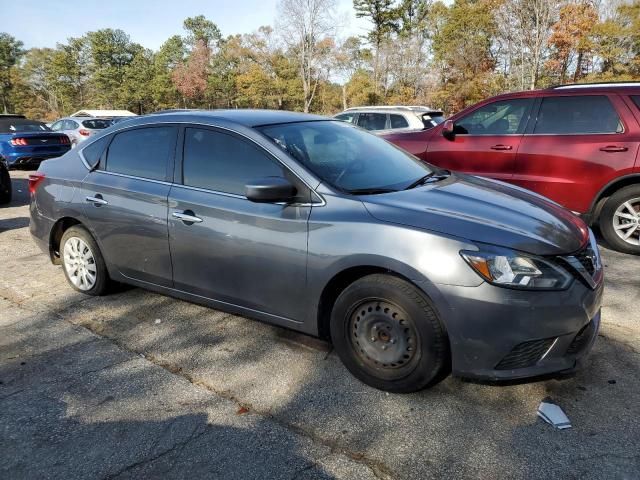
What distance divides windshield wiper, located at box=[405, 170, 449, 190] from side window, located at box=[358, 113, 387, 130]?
7605mm

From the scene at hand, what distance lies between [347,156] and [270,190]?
813 mm

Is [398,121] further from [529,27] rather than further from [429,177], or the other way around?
[529,27]

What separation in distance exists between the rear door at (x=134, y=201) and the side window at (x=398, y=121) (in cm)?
779

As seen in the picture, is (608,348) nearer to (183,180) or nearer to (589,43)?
(183,180)

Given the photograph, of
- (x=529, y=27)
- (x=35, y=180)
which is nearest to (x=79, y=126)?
(x=35, y=180)

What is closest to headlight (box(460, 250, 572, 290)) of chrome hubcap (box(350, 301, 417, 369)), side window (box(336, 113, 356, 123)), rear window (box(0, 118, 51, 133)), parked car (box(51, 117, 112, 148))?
chrome hubcap (box(350, 301, 417, 369))

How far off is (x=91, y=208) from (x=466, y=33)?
41.9 metres

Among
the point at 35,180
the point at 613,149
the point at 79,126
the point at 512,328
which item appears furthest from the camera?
the point at 79,126

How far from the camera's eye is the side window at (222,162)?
3174mm

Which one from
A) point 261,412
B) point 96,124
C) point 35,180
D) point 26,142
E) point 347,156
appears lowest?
point 261,412

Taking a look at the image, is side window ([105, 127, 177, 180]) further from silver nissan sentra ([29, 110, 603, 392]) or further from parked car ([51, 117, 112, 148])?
parked car ([51, 117, 112, 148])

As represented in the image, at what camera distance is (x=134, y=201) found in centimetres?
369

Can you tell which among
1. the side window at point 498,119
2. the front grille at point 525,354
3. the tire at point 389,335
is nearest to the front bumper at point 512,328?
the front grille at point 525,354

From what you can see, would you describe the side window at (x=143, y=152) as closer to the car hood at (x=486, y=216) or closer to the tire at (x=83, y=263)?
the tire at (x=83, y=263)
